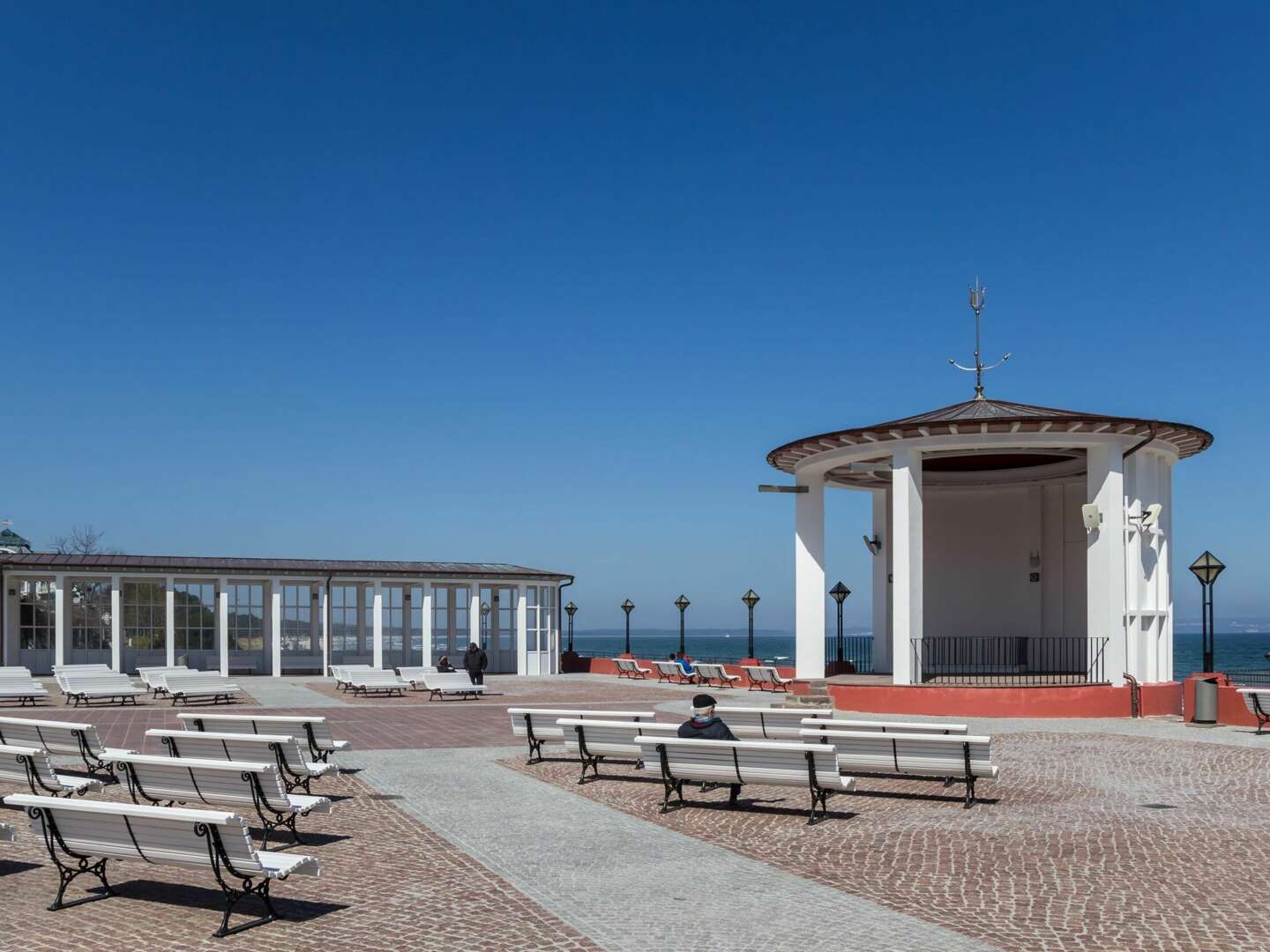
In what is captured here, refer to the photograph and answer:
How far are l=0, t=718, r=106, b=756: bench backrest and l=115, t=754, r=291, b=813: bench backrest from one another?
2.56m

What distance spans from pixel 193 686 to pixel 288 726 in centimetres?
1275

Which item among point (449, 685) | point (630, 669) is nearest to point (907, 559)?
point (449, 685)

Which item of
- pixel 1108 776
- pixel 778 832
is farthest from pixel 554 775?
pixel 1108 776

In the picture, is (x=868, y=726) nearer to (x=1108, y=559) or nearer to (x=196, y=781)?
(x=196, y=781)

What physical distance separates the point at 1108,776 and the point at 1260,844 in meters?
3.78

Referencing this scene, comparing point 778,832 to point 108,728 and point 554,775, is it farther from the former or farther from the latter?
point 108,728

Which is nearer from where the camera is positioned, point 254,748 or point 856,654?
point 254,748

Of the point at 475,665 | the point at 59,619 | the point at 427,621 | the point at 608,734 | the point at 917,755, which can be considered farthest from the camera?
the point at 427,621

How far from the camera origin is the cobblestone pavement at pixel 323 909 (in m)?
6.43

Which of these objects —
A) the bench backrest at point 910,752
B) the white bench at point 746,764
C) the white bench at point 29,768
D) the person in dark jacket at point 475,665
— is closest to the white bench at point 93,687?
the person in dark jacket at point 475,665

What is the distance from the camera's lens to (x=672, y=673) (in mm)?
32656

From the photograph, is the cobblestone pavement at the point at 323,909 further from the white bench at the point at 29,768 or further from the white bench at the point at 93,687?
the white bench at the point at 93,687

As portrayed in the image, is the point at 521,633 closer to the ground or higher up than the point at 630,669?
higher up

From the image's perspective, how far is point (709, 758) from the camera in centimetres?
1059
